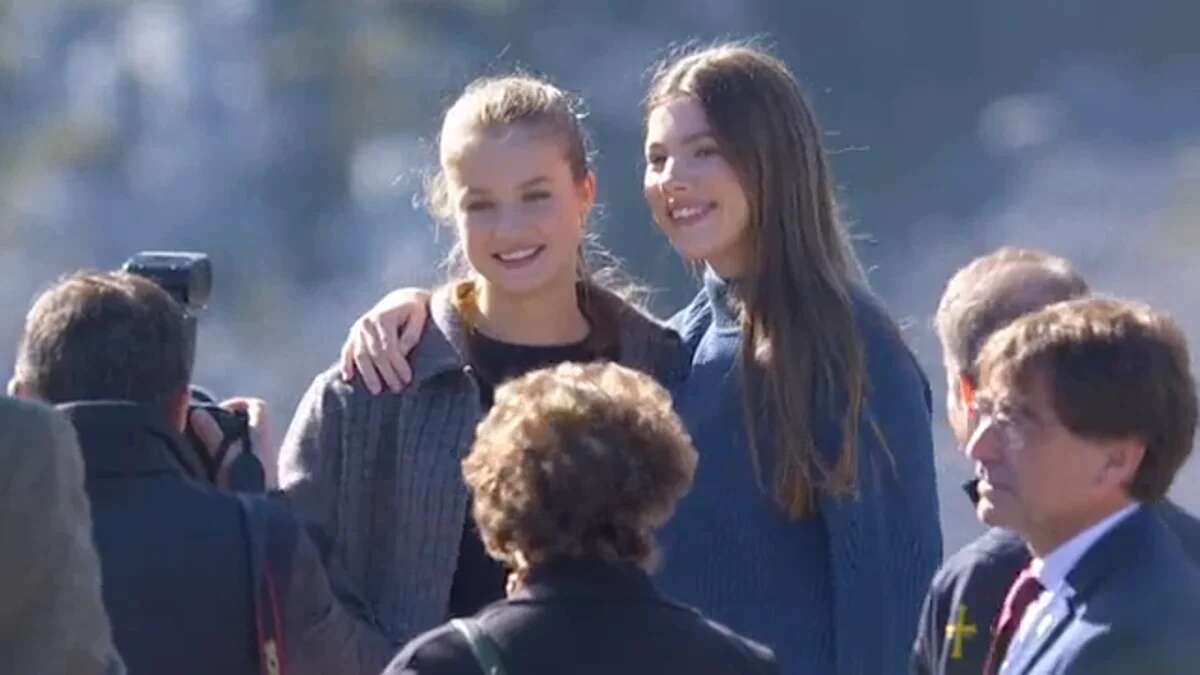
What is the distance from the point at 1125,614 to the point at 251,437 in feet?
4.23

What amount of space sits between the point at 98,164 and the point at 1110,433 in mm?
5383

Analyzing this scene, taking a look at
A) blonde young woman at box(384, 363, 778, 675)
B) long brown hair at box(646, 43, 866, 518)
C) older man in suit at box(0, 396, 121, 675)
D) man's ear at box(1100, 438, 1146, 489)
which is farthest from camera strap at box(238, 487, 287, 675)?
man's ear at box(1100, 438, 1146, 489)

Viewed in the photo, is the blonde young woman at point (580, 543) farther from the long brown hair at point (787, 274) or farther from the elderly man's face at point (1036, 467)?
the long brown hair at point (787, 274)

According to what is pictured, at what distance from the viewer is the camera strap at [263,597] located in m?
2.71

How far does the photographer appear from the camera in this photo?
267cm

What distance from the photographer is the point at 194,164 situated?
23.6 feet

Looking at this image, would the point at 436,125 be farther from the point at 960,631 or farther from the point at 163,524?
the point at 960,631

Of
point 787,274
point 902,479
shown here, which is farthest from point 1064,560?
point 787,274

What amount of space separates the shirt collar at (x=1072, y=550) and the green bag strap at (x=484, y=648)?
0.60 m

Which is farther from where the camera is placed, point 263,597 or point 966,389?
point 966,389

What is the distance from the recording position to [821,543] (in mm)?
3088

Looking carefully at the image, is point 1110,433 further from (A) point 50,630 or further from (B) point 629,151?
(B) point 629,151

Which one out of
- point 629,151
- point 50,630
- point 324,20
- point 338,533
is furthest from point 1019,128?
point 50,630

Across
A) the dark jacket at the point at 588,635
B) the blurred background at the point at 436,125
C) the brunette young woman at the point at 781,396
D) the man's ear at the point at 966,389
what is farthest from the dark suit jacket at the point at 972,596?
the blurred background at the point at 436,125
